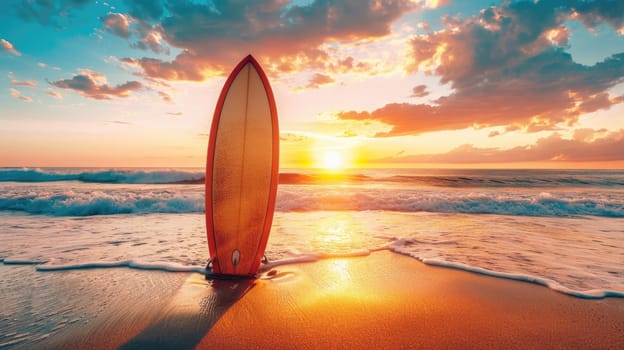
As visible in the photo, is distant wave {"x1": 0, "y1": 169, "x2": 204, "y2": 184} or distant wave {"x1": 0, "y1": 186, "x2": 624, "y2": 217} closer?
distant wave {"x1": 0, "y1": 186, "x2": 624, "y2": 217}

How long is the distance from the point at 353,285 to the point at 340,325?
918 mm

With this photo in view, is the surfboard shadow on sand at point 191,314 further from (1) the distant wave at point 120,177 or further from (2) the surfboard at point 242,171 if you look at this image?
(1) the distant wave at point 120,177

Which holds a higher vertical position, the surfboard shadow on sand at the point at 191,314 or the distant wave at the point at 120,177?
the distant wave at the point at 120,177

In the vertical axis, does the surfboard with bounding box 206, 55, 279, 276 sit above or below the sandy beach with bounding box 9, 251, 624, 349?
above

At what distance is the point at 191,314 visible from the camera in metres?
2.52

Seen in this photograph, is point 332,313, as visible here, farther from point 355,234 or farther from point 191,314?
point 355,234

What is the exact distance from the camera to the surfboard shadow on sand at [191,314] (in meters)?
2.11

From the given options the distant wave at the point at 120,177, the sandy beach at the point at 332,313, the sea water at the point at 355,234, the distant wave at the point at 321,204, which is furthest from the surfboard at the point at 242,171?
the distant wave at the point at 120,177

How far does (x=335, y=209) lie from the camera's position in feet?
33.2

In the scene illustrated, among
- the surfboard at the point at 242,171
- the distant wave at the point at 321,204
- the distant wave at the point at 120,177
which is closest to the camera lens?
the surfboard at the point at 242,171

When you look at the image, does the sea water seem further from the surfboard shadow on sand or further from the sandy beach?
the surfboard shadow on sand

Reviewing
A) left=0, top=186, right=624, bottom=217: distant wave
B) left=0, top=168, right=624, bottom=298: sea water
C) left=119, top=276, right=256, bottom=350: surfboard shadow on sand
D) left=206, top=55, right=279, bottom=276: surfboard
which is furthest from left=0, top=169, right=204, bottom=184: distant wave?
left=119, top=276, right=256, bottom=350: surfboard shadow on sand

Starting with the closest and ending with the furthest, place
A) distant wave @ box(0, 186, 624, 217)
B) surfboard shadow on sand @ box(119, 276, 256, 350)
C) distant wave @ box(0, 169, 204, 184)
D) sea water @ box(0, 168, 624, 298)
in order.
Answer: surfboard shadow on sand @ box(119, 276, 256, 350) → sea water @ box(0, 168, 624, 298) → distant wave @ box(0, 186, 624, 217) → distant wave @ box(0, 169, 204, 184)

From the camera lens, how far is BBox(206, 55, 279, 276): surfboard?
3.25 meters
